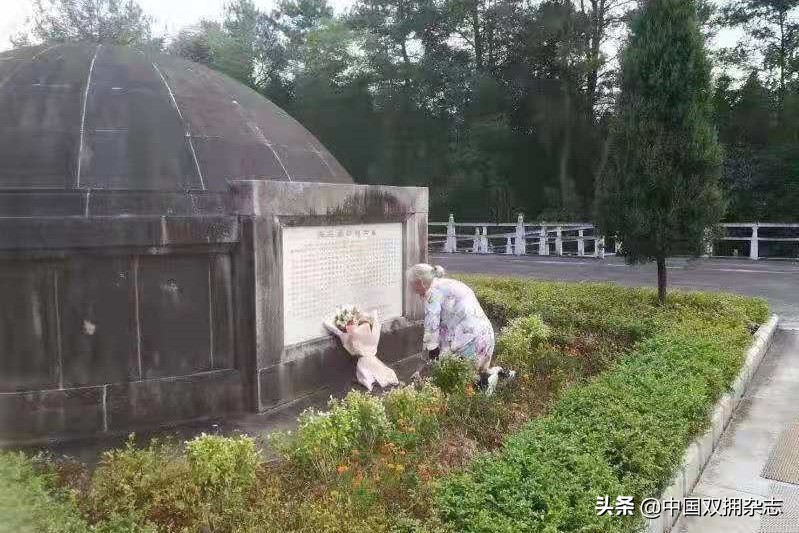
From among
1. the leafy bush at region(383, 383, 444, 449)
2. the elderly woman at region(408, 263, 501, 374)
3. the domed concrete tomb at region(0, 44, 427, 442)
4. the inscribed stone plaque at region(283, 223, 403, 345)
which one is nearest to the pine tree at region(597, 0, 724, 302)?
the inscribed stone plaque at region(283, 223, 403, 345)

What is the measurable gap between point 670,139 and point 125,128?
771 centimetres

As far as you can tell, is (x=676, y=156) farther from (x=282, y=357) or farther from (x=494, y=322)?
(x=282, y=357)

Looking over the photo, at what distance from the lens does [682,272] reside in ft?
55.3

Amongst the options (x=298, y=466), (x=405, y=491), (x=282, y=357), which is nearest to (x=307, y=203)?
(x=282, y=357)

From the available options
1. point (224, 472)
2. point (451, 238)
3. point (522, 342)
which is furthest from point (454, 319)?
point (451, 238)

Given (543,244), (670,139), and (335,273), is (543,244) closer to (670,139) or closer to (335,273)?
(670,139)

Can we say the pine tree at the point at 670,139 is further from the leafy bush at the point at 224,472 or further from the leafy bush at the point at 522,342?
the leafy bush at the point at 224,472

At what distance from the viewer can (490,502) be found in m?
3.79

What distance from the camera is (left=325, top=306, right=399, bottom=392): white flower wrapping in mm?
6773

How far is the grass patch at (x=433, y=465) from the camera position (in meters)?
3.65

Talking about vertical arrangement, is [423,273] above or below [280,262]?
below

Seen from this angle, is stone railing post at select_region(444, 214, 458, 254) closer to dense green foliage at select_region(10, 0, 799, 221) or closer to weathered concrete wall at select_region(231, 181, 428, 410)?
dense green foliage at select_region(10, 0, 799, 221)

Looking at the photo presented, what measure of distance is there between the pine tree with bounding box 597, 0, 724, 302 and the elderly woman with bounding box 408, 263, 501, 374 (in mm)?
4858

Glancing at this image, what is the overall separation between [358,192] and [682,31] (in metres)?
6.15
